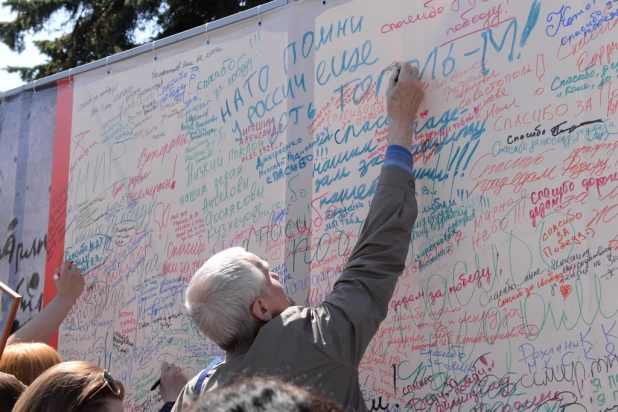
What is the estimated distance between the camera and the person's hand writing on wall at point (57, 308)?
4.51 m

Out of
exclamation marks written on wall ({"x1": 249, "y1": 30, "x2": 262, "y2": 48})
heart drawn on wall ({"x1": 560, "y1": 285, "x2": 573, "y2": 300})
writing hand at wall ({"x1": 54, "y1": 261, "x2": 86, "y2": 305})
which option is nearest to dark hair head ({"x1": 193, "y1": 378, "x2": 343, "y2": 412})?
heart drawn on wall ({"x1": 560, "y1": 285, "x2": 573, "y2": 300})

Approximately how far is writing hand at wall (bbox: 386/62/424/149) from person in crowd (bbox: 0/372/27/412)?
1.65 meters

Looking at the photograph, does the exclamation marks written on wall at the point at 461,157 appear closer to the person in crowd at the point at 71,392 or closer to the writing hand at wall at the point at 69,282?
the person in crowd at the point at 71,392

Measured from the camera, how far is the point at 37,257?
17.1 feet

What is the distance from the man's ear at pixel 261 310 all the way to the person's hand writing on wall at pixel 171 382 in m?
1.38

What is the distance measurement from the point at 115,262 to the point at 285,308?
201 centimetres

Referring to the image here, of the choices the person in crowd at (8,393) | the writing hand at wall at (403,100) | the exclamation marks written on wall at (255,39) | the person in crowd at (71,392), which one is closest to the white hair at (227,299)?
the person in crowd at (71,392)

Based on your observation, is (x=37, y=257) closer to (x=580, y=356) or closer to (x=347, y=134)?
(x=347, y=134)

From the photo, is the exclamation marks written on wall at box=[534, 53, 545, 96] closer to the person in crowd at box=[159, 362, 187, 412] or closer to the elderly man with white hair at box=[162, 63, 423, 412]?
the elderly man with white hair at box=[162, 63, 423, 412]

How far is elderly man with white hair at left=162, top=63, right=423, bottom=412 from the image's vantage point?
8.92 feet

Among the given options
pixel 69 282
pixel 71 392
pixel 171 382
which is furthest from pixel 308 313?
pixel 69 282

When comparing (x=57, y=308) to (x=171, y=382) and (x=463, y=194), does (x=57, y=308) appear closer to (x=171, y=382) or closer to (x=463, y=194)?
(x=171, y=382)

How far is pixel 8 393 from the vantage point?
2766mm

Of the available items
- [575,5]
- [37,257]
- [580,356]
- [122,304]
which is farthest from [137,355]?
[575,5]
